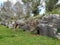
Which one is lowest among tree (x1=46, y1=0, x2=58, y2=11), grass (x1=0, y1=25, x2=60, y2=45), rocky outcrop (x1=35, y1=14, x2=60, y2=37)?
Result: grass (x1=0, y1=25, x2=60, y2=45)

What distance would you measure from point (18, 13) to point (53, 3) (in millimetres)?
37153

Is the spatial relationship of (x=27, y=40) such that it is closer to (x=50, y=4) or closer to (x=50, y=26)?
(x=50, y=26)

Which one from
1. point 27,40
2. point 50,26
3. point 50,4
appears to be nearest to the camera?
point 27,40

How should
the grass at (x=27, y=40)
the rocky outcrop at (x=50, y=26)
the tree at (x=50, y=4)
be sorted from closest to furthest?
the grass at (x=27, y=40), the rocky outcrop at (x=50, y=26), the tree at (x=50, y=4)

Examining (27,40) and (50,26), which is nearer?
(27,40)

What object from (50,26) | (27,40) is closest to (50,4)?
(50,26)

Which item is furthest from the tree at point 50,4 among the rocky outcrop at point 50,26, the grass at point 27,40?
the grass at point 27,40

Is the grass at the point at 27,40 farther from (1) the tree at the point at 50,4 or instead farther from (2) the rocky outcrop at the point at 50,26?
(1) the tree at the point at 50,4

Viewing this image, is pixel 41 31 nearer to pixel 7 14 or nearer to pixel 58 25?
pixel 58 25

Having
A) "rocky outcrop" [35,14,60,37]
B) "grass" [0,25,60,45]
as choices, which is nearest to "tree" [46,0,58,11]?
"rocky outcrop" [35,14,60,37]

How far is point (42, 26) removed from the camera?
119 feet

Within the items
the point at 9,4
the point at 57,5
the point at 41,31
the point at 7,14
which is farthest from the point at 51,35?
the point at 9,4

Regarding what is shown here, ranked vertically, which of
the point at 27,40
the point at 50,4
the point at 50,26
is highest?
the point at 50,4

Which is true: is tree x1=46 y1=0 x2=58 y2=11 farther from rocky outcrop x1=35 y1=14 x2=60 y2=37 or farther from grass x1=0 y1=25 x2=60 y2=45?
grass x1=0 y1=25 x2=60 y2=45
